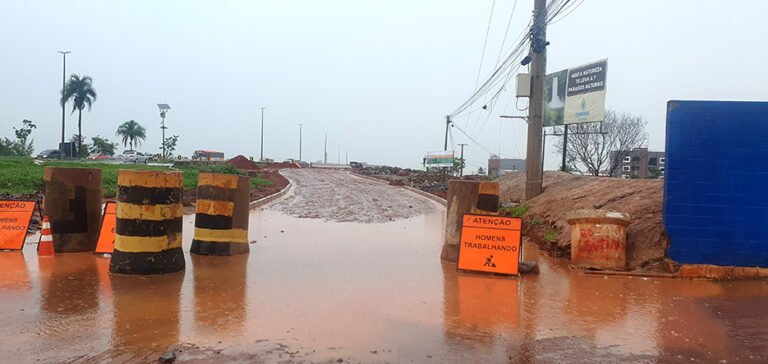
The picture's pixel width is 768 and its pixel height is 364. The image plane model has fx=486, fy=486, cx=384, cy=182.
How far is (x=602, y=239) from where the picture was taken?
7.06 metres

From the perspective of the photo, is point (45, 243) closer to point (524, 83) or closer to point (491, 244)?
point (491, 244)

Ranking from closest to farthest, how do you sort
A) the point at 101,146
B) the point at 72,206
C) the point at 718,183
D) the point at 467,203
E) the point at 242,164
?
the point at 718,183 → the point at 72,206 → the point at 467,203 → the point at 242,164 → the point at 101,146

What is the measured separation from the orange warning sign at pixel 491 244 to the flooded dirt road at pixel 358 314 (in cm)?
23

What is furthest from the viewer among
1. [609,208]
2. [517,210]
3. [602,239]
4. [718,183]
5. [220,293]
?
[517,210]

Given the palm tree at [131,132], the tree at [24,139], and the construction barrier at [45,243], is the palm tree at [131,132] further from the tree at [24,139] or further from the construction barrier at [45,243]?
the construction barrier at [45,243]

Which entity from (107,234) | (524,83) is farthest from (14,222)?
(524,83)

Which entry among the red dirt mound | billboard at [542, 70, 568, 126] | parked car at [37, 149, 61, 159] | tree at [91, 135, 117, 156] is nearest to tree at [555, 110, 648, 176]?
billboard at [542, 70, 568, 126]

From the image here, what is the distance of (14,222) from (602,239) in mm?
8878

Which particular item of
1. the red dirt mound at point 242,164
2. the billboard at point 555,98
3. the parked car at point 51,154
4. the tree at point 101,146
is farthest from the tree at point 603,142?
the tree at point 101,146

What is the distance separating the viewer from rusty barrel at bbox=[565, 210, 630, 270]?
698cm

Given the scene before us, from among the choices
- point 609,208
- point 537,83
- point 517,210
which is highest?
point 537,83

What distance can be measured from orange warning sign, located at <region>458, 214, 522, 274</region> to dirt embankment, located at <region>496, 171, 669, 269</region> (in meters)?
1.86

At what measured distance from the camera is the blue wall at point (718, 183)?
6656 mm

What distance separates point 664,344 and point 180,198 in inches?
218
